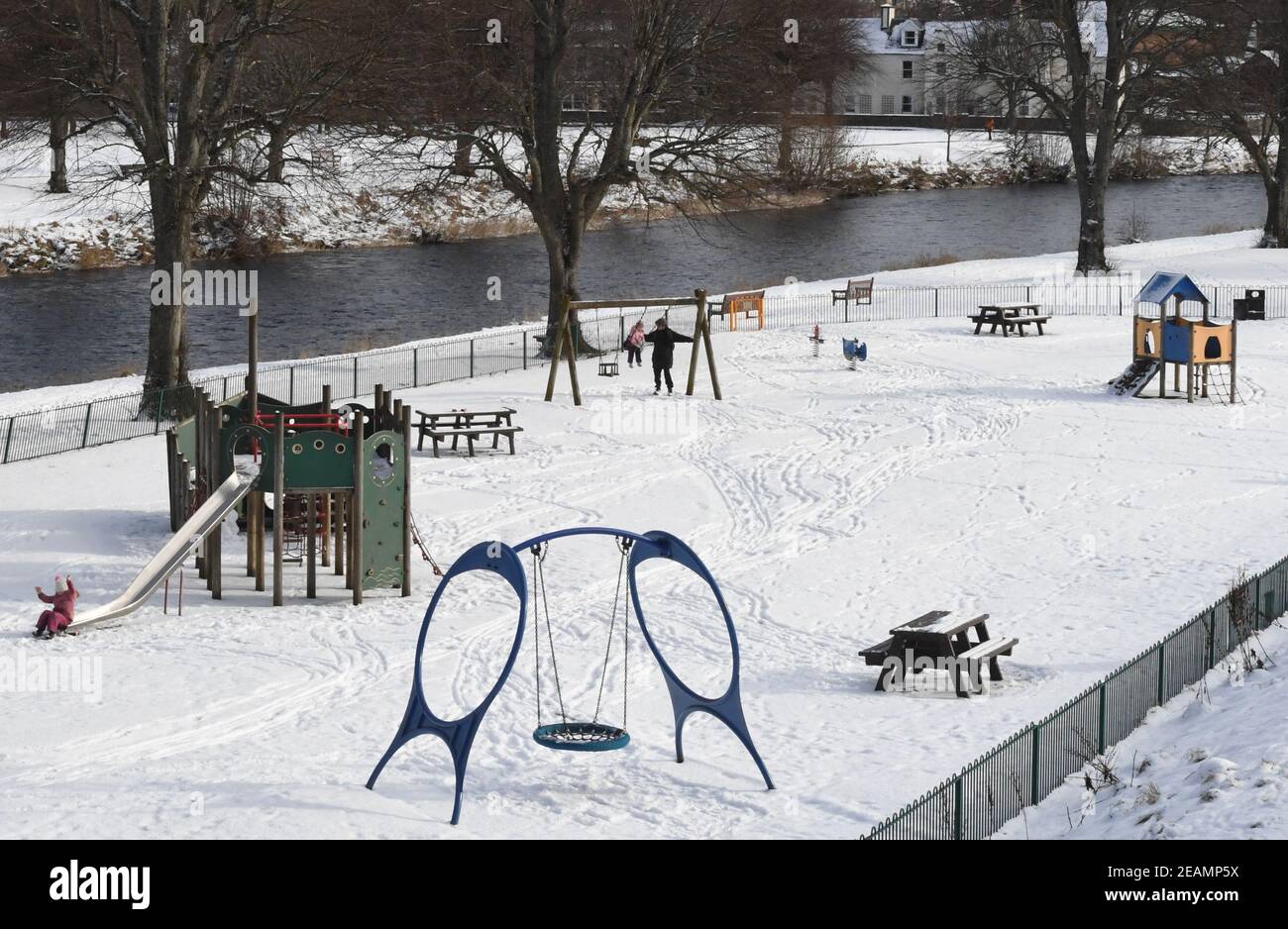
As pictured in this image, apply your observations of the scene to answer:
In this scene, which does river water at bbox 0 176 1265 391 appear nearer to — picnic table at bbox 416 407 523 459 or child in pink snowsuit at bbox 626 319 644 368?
child in pink snowsuit at bbox 626 319 644 368

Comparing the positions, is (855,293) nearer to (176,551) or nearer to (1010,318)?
(1010,318)

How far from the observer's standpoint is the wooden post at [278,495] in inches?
762

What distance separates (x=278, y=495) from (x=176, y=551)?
130 centimetres

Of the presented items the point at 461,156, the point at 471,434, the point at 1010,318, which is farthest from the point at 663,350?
the point at 1010,318

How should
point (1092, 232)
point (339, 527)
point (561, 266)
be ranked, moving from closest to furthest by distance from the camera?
point (339, 527) → point (561, 266) → point (1092, 232)

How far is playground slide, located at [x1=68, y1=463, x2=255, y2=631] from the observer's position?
60.1 ft

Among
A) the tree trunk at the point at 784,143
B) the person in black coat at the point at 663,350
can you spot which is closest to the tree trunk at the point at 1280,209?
the tree trunk at the point at 784,143

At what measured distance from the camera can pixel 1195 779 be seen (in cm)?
1222

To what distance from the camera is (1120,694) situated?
46.7ft

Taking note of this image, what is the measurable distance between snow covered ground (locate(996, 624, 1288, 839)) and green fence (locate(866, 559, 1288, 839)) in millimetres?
141

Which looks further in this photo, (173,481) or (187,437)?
(187,437)

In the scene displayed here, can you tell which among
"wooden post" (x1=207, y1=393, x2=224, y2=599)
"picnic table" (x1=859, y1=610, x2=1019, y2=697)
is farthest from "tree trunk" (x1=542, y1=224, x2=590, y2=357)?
"picnic table" (x1=859, y1=610, x2=1019, y2=697)
